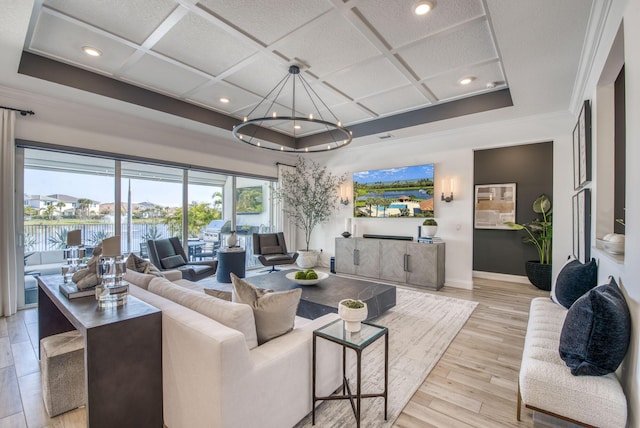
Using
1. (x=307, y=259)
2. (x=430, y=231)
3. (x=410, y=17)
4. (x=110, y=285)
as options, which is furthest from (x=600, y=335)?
(x=307, y=259)

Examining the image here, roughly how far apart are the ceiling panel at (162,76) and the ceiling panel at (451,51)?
2.64 meters

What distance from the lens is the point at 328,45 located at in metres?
2.95

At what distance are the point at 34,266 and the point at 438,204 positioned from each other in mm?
6518

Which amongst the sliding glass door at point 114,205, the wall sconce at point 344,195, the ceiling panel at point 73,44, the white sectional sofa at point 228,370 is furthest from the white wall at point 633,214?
the sliding glass door at point 114,205

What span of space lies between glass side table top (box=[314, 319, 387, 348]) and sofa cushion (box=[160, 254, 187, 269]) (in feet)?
11.2

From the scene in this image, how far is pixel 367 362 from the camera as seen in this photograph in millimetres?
2566

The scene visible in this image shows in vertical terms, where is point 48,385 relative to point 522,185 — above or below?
below

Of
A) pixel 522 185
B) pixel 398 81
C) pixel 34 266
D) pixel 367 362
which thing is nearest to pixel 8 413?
pixel 367 362

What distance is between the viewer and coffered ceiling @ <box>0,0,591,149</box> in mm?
2412

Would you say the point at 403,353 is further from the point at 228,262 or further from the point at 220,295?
the point at 228,262

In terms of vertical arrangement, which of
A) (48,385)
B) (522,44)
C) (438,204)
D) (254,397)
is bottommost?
(48,385)

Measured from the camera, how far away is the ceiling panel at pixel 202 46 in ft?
8.86

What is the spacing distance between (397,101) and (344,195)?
271 centimetres

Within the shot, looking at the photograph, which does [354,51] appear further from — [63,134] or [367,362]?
[63,134]
